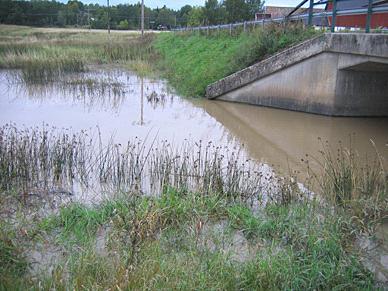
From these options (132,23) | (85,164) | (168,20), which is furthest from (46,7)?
(85,164)

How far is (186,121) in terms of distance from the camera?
12.4 m

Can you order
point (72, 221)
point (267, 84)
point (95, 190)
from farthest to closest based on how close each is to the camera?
point (267, 84), point (95, 190), point (72, 221)

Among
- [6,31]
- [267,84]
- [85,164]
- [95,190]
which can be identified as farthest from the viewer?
[6,31]

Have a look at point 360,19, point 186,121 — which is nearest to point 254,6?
point 360,19

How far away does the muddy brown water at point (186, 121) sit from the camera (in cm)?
1027

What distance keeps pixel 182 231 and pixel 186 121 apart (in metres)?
7.43

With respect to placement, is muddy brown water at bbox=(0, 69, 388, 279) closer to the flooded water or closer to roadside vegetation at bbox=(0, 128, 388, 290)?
the flooded water

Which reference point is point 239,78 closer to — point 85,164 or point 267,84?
point 267,84

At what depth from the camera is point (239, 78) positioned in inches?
596

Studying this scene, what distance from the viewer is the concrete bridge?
12.0 meters

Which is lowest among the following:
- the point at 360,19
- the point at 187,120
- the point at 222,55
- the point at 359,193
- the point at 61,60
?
the point at 187,120

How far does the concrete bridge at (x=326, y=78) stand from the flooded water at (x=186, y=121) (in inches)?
14.8

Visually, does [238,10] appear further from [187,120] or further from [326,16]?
[187,120]

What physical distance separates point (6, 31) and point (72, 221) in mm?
42435
